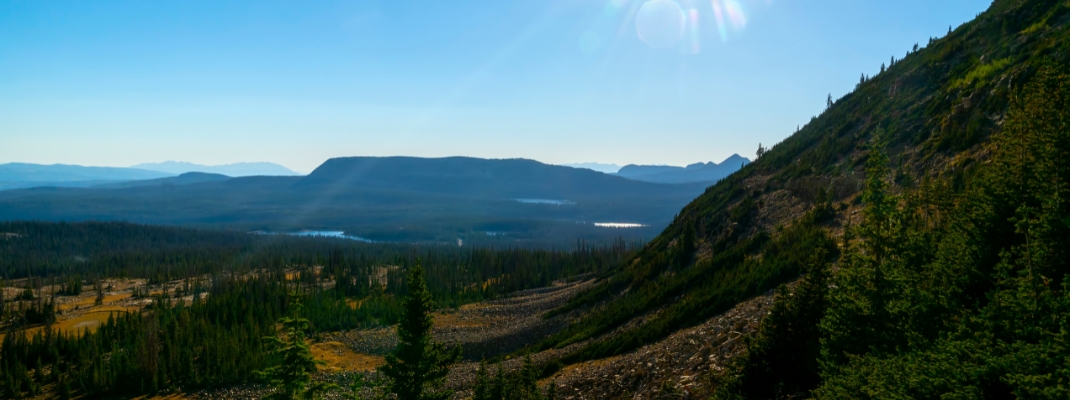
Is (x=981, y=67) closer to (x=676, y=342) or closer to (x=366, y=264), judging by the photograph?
(x=676, y=342)

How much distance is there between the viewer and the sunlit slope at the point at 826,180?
36.9 metres

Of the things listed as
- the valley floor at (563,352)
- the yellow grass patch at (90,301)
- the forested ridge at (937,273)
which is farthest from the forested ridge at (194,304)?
the forested ridge at (937,273)

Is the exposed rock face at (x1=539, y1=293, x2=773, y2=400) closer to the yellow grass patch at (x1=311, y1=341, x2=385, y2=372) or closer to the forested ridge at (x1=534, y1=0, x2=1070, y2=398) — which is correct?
the forested ridge at (x1=534, y1=0, x2=1070, y2=398)

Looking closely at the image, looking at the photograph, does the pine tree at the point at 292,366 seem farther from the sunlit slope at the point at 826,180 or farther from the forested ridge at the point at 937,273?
the sunlit slope at the point at 826,180

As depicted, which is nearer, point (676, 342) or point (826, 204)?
point (676, 342)

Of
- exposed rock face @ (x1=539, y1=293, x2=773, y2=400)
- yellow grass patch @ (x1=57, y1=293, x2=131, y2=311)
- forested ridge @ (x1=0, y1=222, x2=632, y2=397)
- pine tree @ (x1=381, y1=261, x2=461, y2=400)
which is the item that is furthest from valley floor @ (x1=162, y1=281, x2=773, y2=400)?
yellow grass patch @ (x1=57, y1=293, x2=131, y2=311)

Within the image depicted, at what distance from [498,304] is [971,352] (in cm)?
8680

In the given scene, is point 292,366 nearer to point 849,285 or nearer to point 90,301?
point 849,285

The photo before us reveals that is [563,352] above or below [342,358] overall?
above

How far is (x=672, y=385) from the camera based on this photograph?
2397cm

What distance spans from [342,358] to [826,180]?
6168cm

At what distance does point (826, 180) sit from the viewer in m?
54.3

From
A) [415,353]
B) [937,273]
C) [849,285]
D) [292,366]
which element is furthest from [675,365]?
[292,366]

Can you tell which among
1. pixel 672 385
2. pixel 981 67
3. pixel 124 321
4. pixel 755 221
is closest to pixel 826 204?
pixel 755 221
